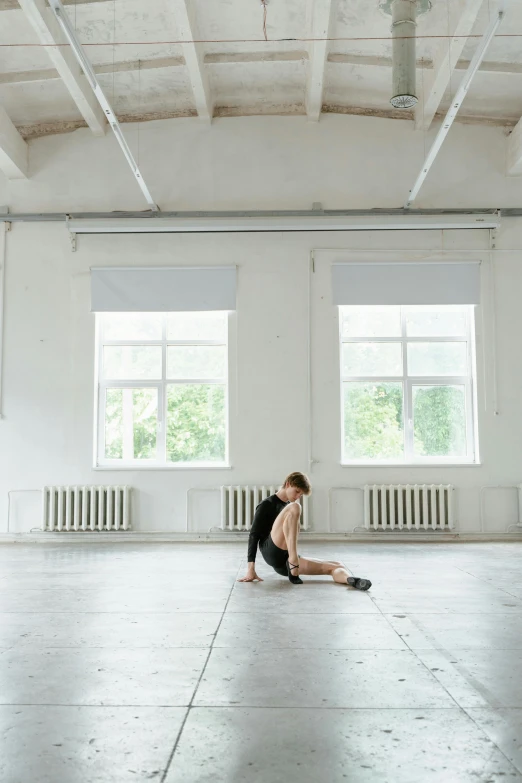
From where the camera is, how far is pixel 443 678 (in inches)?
120

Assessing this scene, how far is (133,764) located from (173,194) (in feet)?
24.8

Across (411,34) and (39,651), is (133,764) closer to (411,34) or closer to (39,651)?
(39,651)

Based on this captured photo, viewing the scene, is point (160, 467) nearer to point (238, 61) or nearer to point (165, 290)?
point (165, 290)

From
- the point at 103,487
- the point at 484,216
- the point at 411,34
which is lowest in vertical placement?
the point at 103,487

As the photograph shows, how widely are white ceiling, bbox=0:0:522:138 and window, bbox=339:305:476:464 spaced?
2514 mm

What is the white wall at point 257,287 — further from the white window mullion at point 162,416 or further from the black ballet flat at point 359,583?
the black ballet flat at point 359,583

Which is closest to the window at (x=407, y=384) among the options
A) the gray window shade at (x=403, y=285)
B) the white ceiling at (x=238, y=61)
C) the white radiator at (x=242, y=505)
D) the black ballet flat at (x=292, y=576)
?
the gray window shade at (x=403, y=285)

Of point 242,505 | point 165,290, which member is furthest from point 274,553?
point 165,290

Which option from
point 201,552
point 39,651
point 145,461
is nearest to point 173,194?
point 145,461

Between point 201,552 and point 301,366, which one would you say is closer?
point 201,552

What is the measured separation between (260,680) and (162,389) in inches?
235

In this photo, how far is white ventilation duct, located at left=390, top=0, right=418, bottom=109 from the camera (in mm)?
5828

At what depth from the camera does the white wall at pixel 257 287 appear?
8523 mm

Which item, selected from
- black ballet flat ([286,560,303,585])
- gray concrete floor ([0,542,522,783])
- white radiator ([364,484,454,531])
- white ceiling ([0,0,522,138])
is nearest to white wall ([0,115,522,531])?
white radiator ([364,484,454,531])
